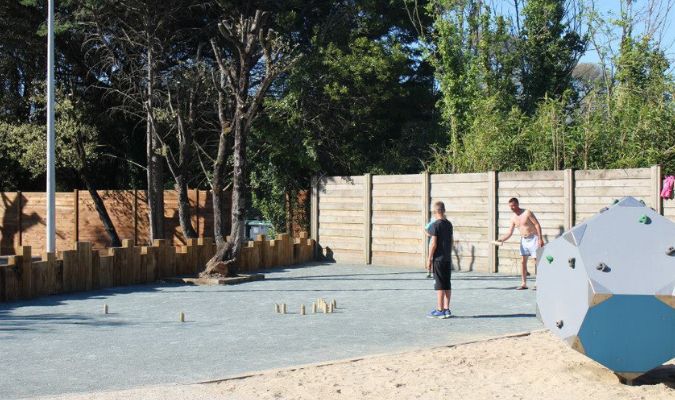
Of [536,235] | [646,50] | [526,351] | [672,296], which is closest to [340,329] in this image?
[526,351]

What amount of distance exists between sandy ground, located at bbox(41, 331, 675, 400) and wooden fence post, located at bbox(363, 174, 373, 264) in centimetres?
1201

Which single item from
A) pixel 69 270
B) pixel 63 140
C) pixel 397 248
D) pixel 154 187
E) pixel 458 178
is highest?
pixel 63 140

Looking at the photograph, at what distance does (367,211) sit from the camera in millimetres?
20891

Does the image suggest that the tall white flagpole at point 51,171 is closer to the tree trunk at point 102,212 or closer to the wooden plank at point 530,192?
the tree trunk at point 102,212

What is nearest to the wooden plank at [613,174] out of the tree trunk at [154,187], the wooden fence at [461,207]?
the wooden fence at [461,207]

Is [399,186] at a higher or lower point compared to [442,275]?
higher

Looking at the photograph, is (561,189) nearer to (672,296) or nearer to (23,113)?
(672,296)

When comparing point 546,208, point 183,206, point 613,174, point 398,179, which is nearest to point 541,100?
point 398,179

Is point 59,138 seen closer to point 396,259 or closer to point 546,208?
point 396,259

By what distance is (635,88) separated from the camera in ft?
73.2

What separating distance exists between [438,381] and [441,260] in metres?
4.24

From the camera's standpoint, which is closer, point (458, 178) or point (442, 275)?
point (442, 275)

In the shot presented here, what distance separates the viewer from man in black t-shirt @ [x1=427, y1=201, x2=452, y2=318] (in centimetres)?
1166

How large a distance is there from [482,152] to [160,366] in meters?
13.3
